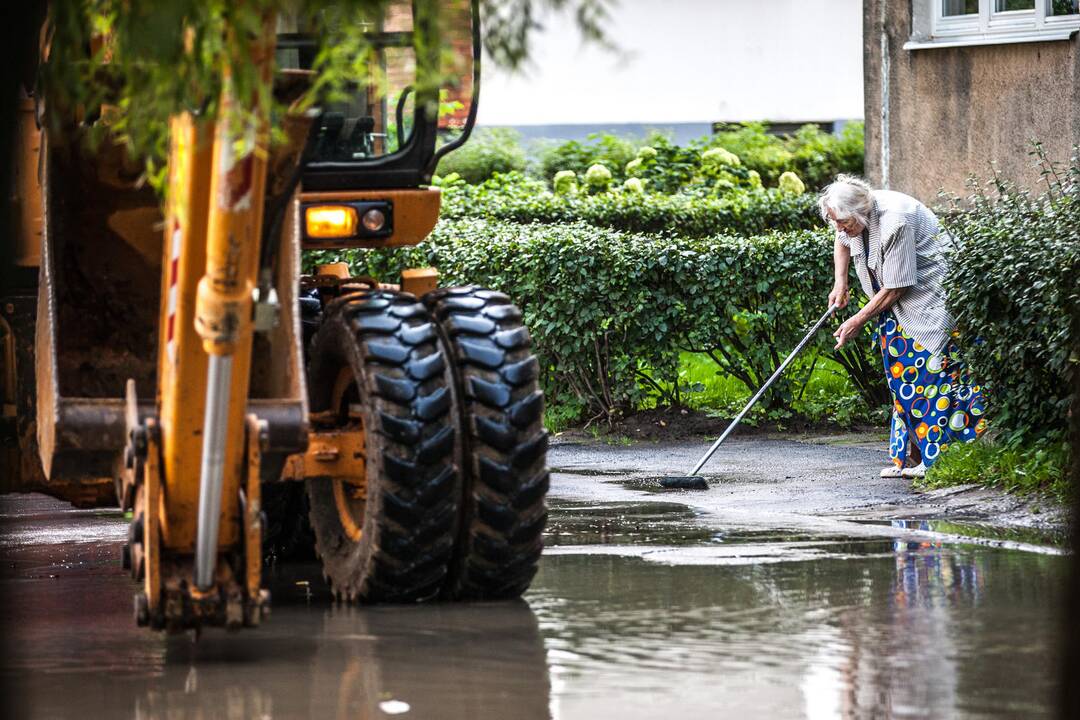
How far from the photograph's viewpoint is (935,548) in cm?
830

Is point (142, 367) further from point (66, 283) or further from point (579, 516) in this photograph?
point (579, 516)

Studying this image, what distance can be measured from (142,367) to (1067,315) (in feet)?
15.2

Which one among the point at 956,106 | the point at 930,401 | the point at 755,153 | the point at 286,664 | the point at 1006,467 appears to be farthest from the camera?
the point at 755,153

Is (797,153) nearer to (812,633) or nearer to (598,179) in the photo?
(598,179)

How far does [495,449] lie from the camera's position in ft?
22.4

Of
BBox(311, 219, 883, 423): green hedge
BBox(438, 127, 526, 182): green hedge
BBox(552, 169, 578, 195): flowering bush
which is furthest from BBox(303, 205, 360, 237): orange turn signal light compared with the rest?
BBox(438, 127, 526, 182): green hedge

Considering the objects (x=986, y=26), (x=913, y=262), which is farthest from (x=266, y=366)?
(x=986, y=26)

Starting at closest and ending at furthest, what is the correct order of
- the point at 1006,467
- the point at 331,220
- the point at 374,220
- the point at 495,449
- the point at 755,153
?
the point at 495,449, the point at 331,220, the point at 374,220, the point at 1006,467, the point at 755,153

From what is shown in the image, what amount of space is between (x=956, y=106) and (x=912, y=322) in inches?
202

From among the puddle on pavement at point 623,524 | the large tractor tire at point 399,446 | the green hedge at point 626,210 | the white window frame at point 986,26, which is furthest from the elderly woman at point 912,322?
the green hedge at point 626,210

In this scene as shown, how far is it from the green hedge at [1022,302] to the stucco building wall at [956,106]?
428 cm

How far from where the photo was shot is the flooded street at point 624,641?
554 cm

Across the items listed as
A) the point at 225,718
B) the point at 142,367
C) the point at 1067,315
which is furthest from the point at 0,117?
the point at 1067,315

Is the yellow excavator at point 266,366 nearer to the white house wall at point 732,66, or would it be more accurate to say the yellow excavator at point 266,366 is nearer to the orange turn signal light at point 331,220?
the orange turn signal light at point 331,220
